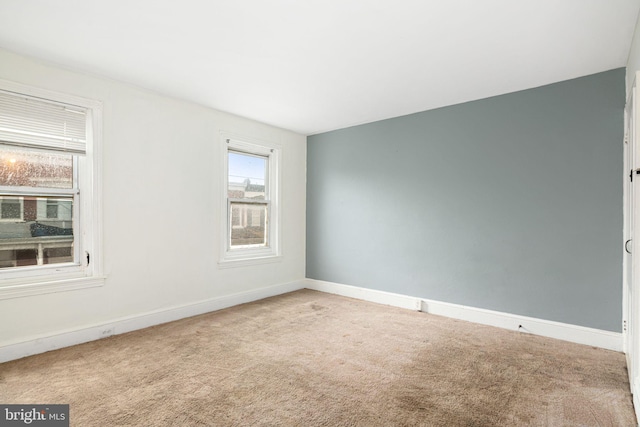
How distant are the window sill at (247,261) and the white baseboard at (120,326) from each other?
0.38m

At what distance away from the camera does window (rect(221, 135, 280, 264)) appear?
434 cm

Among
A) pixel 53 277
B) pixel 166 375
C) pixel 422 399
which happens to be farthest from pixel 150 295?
pixel 422 399

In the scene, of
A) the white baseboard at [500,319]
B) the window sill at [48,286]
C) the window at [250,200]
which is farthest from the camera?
the window at [250,200]

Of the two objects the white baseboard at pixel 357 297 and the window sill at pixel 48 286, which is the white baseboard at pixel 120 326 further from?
the window sill at pixel 48 286

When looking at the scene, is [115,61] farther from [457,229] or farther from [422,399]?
[457,229]

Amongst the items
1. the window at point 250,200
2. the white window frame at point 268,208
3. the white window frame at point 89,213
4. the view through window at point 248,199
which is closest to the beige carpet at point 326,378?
the white window frame at point 89,213

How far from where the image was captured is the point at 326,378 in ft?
7.80

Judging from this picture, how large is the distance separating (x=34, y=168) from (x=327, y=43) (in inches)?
108

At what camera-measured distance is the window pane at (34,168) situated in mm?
2682

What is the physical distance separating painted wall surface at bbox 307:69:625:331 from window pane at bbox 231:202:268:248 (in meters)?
1.08

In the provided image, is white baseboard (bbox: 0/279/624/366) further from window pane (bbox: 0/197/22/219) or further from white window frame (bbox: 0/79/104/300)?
window pane (bbox: 0/197/22/219)

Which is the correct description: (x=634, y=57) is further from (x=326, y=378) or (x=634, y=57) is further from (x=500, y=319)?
(x=326, y=378)

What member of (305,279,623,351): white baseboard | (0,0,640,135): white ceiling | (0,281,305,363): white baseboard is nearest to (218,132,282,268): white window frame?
(0,281,305,363): white baseboard

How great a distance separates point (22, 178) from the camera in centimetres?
276
